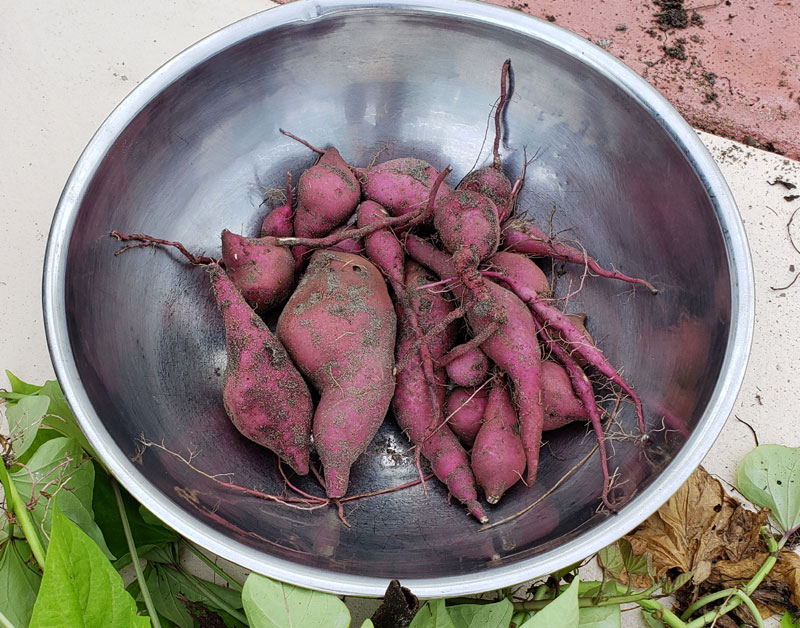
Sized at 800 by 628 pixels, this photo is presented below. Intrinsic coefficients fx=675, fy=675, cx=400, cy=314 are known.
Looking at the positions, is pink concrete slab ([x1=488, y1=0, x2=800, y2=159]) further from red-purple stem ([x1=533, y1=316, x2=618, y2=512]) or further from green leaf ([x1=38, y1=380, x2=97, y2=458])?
green leaf ([x1=38, y1=380, x2=97, y2=458])

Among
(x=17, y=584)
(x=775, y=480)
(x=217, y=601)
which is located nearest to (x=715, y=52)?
(x=775, y=480)

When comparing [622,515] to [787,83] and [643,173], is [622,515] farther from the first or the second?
[787,83]

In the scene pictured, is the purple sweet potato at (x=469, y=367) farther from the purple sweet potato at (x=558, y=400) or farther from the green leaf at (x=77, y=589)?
the green leaf at (x=77, y=589)

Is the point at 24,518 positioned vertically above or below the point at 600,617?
above

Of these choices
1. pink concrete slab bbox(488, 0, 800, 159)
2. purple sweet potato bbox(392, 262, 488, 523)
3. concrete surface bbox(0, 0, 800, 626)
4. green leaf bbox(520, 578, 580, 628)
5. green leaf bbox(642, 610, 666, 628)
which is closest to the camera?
green leaf bbox(520, 578, 580, 628)

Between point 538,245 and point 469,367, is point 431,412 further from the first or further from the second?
point 538,245

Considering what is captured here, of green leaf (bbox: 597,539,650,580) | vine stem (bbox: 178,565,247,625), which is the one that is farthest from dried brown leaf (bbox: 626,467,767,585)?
vine stem (bbox: 178,565,247,625)
